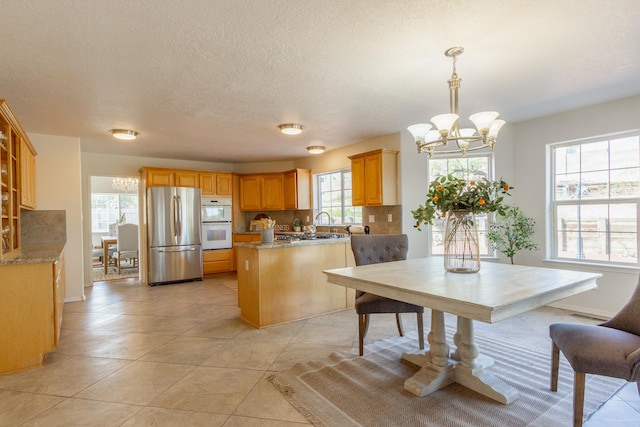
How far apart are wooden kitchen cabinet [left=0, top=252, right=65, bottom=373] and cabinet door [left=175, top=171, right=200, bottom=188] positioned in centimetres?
367

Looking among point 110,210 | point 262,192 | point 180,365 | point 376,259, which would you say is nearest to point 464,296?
point 376,259

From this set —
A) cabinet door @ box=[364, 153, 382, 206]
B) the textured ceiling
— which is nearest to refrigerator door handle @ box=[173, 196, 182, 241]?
the textured ceiling

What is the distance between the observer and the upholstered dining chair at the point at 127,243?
7.07m

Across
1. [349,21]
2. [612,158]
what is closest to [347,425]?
[349,21]

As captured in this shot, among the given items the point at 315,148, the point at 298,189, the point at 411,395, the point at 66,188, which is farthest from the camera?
the point at 298,189

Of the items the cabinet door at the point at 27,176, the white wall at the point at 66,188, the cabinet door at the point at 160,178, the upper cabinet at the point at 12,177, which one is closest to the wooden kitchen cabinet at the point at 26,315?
the upper cabinet at the point at 12,177

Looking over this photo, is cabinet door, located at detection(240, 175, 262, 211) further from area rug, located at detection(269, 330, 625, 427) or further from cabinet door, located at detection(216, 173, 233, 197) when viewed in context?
area rug, located at detection(269, 330, 625, 427)

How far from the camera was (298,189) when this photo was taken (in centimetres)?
645

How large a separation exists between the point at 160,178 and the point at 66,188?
1522 millimetres

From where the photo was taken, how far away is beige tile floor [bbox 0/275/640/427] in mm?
1958

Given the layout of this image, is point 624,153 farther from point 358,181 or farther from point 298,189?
point 298,189

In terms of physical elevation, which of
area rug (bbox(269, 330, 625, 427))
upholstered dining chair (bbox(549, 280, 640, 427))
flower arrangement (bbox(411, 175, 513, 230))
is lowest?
area rug (bbox(269, 330, 625, 427))

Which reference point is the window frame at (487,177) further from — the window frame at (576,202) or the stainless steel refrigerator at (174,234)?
the stainless steel refrigerator at (174,234)

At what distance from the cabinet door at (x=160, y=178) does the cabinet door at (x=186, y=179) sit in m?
0.11
